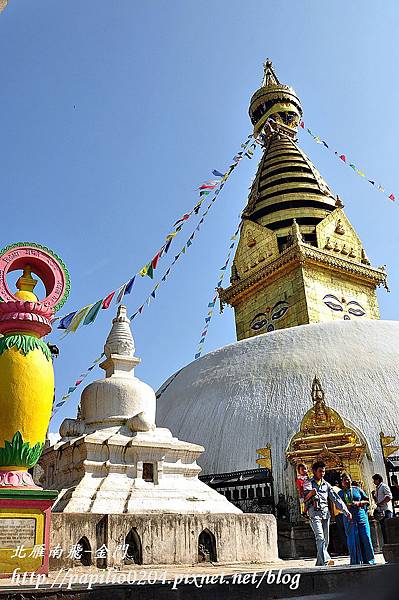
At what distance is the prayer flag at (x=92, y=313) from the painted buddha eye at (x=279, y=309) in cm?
1316

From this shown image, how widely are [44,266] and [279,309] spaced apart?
61.4ft

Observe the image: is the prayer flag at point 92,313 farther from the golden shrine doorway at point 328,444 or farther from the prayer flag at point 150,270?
the golden shrine doorway at point 328,444

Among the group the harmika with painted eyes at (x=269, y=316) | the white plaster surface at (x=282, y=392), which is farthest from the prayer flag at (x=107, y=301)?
the harmika with painted eyes at (x=269, y=316)

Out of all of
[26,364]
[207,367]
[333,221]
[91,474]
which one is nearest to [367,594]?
[26,364]

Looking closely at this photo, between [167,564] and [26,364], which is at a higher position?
[26,364]

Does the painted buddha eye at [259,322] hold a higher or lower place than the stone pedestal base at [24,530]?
higher

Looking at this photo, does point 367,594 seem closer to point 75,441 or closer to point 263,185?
point 75,441

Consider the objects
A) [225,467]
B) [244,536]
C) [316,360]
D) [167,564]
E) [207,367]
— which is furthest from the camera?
[207,367]

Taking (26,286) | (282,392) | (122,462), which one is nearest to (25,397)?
(26,286)

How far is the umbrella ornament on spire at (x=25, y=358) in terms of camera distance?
17.3ft

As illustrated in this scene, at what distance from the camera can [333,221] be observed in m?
26.4

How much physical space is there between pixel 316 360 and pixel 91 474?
7704mm

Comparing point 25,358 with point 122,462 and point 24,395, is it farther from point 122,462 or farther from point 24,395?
point 122,462

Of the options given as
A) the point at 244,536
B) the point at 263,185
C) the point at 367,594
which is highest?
the point at 263,185
